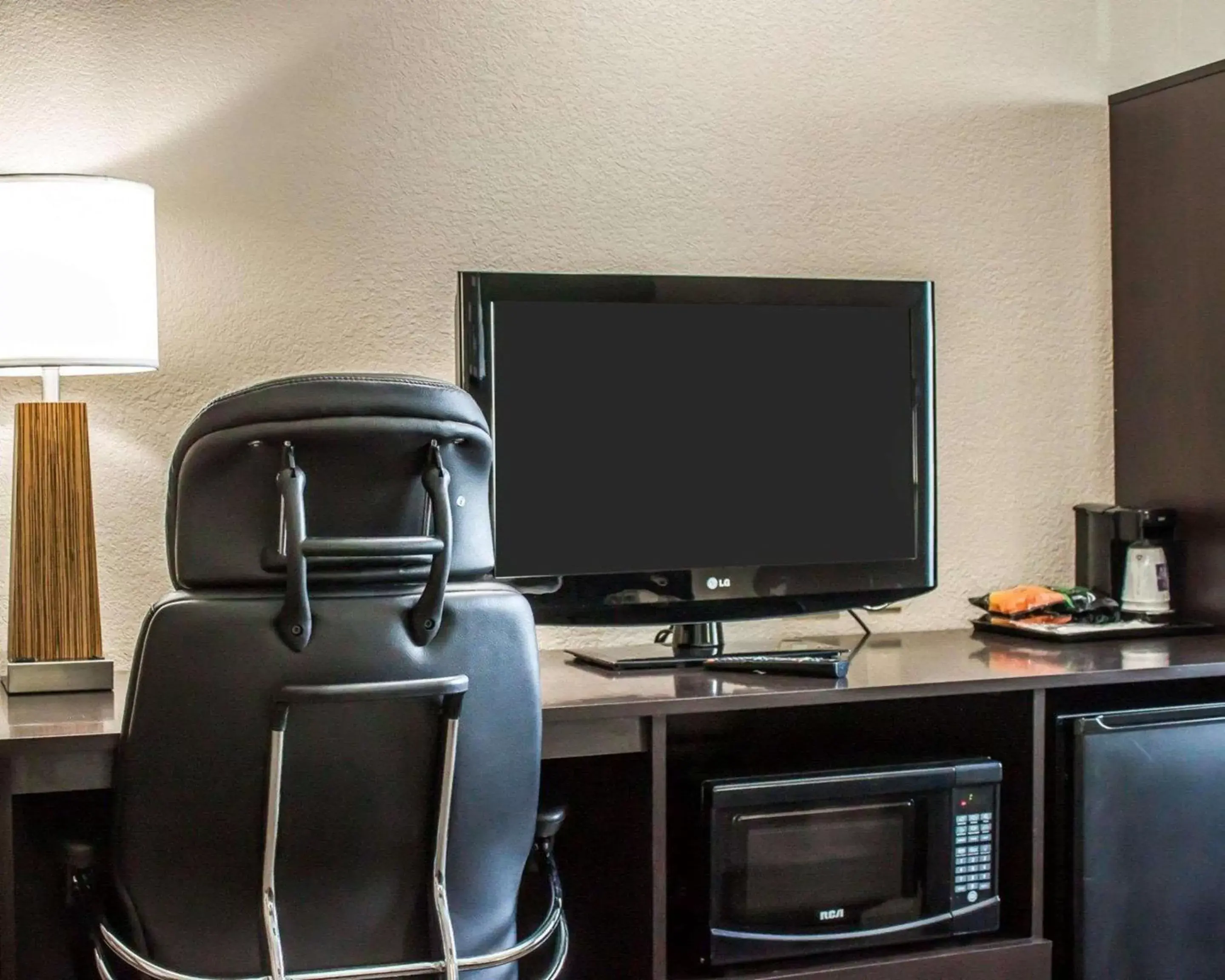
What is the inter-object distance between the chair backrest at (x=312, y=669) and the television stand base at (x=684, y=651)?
25.5 inches

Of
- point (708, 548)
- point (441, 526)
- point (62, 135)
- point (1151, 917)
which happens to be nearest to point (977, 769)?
point (1151, 917)

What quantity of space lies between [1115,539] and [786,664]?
0.89 metres

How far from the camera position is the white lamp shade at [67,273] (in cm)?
198

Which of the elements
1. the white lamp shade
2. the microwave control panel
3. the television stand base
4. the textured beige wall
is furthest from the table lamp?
the microwave control panel

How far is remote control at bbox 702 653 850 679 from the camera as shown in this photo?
7.00 ft

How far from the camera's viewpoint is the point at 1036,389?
284cm

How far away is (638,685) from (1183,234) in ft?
4.52

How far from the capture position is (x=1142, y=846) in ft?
7.44

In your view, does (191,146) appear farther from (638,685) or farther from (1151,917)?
(1151,917)

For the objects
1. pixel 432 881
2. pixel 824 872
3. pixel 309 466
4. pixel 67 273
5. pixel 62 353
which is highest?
pixel 67 273

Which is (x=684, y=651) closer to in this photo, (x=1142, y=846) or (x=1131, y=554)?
(x=1142, y=846)

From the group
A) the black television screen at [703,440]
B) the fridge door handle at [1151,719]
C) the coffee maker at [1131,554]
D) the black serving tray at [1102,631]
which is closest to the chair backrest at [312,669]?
the black television screen at [703,440]

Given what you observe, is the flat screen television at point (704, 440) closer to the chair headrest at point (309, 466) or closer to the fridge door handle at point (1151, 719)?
the fridge door handle at point (1151, 719)

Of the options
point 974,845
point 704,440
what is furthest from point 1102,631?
point 704,440
